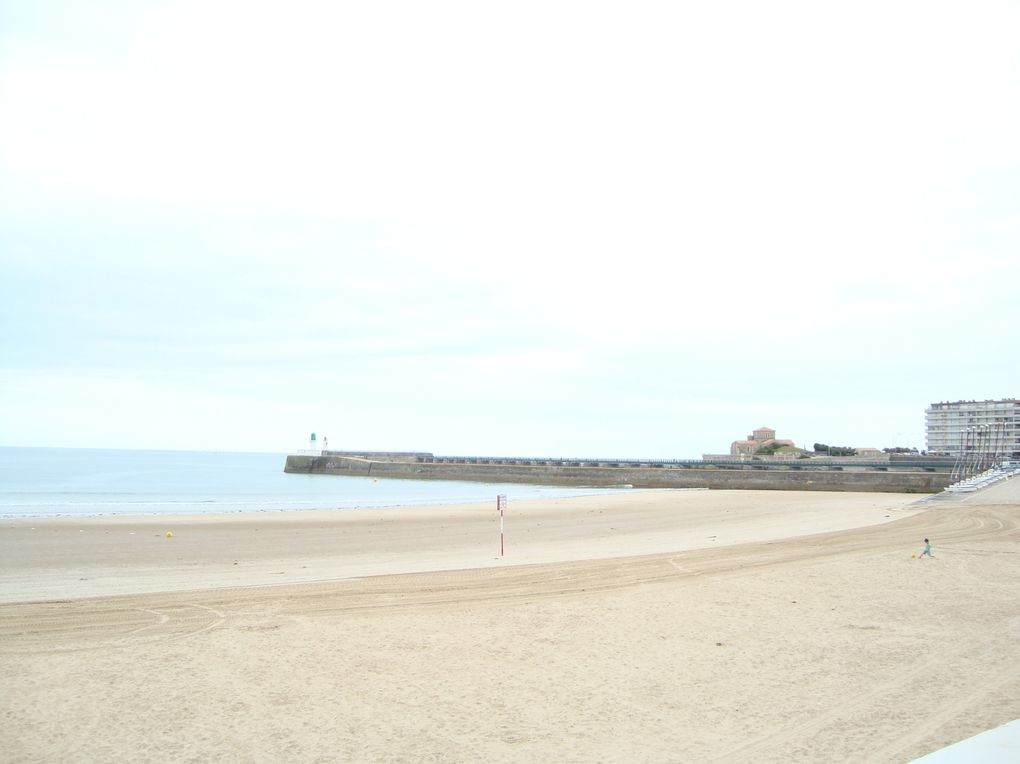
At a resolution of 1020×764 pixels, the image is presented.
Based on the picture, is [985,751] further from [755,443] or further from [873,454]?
[755,443]

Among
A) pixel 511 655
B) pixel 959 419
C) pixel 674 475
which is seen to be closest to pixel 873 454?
pixel 959 419

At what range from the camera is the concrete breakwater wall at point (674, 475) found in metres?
60.9

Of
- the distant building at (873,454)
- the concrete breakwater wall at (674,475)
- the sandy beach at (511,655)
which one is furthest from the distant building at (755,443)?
the sandy beach at (511,655)

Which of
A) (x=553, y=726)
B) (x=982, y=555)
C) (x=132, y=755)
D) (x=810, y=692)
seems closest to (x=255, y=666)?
(x=132, y=755)

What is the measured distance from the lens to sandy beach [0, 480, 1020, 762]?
6.32 m

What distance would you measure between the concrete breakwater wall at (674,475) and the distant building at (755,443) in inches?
2497

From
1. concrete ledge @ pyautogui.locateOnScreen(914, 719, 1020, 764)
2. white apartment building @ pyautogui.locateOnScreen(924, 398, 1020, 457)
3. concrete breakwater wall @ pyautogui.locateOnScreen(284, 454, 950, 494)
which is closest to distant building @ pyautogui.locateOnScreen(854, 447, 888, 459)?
white apartment building @ pyautogui.locateOnScreen(924, 398, 1020, 457)

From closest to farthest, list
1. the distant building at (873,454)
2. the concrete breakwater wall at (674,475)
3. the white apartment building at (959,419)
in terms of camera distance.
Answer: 1. the concrete breakwater wall at (674,475)
2. the distant building at (873,454)
3. the white apartment building at (959,419)

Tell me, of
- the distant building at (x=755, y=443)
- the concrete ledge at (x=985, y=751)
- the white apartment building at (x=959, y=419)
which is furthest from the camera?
the distant building at (x=755, y=443)

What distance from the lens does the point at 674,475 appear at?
74000 millimetres

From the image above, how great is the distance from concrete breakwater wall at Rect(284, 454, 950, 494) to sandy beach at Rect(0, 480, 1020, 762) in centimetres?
4510

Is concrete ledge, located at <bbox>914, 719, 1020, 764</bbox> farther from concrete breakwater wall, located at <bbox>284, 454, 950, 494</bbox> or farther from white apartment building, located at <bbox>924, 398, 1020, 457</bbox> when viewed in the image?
white apartment building, located at <bbox>924, 398, 1020, 457</bbox>

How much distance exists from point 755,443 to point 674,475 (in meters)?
104

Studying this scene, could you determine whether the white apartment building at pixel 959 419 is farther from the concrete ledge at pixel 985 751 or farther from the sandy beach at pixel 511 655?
the concrete ledge at pixel 985 751
